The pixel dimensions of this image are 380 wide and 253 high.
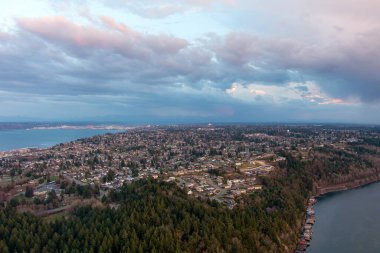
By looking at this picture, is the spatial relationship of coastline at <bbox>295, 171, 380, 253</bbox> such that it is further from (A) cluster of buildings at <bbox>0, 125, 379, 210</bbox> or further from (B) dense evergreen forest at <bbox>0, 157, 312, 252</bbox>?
(B) dense evergreen forest at <bbox>0, 157, 312, 252</bbox>

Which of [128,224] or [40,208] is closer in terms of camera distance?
[128,224]

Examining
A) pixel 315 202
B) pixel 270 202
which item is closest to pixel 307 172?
pixel 315 202

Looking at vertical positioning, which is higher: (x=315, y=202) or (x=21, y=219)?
(x=21, y=219)

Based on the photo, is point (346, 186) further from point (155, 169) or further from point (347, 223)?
point (155, 169)

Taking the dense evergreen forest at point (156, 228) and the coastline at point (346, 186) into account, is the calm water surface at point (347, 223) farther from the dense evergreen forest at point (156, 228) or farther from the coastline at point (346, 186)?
the dense evergreen forest at point (156, 228)

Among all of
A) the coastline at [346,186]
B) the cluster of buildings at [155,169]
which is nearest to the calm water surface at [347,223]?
the coastline at [346,186]

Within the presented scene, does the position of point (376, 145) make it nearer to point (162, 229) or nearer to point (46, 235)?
point (162, 229)
